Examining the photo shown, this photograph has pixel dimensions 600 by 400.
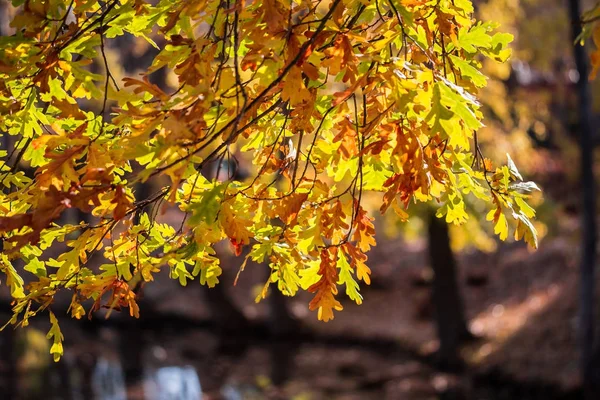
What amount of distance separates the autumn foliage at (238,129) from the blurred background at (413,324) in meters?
6.81

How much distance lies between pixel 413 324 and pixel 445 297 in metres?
2.28

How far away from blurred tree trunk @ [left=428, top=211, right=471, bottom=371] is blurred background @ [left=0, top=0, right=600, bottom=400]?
21mm

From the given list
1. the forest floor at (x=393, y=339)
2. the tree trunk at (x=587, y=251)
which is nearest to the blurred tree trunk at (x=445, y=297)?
the forest floor at (x=393, y=339)

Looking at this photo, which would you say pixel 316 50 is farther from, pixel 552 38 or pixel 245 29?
pixel 552 38

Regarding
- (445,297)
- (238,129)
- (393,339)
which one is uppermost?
(445,297)

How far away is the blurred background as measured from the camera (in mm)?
10336

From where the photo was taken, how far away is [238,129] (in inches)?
82.2

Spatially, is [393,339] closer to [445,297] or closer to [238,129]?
[445,297]

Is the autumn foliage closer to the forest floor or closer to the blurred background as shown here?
the blurred background

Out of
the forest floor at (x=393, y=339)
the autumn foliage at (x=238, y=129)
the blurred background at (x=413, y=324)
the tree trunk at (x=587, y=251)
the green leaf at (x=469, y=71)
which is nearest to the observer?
the autumn foliage at (x=238, y=129)

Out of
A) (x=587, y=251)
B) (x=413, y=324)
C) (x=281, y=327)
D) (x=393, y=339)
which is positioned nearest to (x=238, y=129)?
(x=587, y=251)

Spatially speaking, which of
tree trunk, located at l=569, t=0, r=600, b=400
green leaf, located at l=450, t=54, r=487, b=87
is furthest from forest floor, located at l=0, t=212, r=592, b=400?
green leaf, located at l=450, t=54, r=487, b=87

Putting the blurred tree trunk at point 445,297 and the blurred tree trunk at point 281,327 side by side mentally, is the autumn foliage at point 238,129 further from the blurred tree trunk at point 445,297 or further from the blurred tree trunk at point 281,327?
the blurred tree trunk at point 281,327

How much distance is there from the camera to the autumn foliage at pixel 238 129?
174 cm
